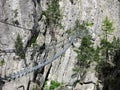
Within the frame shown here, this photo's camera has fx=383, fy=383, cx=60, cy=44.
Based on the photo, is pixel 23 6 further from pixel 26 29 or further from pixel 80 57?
pixel 80 57

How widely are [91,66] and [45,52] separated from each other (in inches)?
108

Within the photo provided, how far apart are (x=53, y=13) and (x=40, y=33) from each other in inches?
55.4

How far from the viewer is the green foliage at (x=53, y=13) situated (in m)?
20.4

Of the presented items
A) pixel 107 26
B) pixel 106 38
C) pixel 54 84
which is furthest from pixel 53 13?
pixel 54 84

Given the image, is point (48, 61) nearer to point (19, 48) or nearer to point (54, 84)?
point (54, 84)

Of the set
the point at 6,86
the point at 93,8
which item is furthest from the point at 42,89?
the point at 93,8

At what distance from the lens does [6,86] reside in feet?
58.7

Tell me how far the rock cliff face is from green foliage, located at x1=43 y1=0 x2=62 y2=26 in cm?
27

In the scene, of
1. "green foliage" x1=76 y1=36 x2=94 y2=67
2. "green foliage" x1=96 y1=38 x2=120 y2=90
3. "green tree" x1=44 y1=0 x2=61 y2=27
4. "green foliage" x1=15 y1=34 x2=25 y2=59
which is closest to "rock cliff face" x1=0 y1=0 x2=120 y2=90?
"green foliage" x1=15 y1=34 x2=25 y2=59

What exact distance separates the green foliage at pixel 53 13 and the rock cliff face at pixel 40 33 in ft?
0.90

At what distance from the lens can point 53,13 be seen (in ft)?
67.7

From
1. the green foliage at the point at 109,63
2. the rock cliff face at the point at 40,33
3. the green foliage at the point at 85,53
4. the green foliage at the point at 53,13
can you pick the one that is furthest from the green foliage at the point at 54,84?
the green foliage at the point at 53,13

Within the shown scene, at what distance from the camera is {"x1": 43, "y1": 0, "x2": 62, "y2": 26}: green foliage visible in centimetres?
2042

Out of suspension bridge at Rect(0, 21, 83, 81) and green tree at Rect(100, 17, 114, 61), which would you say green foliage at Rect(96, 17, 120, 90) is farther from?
suspension bridge at Rect(0, 21, 83, 81)
